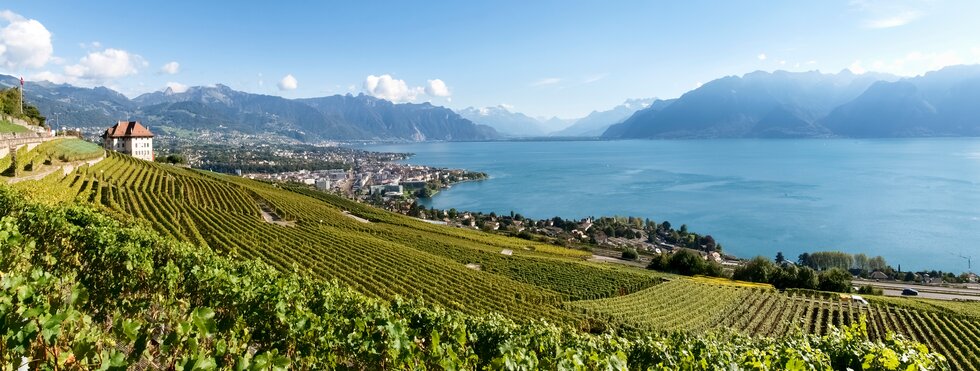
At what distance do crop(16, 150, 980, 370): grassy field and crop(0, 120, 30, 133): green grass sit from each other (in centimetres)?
595

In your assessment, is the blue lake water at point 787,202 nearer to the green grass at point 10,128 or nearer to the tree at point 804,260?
the tree at point 804,260

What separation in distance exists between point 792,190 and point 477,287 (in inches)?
4681

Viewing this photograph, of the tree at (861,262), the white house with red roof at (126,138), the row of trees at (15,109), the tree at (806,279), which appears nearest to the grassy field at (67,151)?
the row of trees at (15,109)

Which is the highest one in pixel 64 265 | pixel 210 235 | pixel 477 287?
pixel 64 265

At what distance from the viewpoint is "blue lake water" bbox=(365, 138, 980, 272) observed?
250 ft

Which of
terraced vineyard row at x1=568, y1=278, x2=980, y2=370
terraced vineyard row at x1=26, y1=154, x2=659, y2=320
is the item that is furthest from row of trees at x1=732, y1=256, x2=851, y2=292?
terraced vineyard row at x1=26, y1=154, x2=659, y2=320

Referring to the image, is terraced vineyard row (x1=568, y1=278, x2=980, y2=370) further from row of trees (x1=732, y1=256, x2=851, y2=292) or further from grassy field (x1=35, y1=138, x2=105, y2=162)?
grassy field (x1=35, y1=138, x2=105, y2=162)

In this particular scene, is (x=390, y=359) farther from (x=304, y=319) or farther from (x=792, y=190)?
(x=792, y=190)

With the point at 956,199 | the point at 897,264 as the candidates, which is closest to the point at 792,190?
the point at 956,199

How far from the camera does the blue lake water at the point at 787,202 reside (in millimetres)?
76125

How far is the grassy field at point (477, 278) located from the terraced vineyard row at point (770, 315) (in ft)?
0.32

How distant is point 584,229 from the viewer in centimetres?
7988

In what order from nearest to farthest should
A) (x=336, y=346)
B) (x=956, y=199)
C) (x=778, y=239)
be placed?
(x=336, y=346)
(x=778, y=239)
(x=956, y=199)

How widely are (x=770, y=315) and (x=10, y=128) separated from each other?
192ft
